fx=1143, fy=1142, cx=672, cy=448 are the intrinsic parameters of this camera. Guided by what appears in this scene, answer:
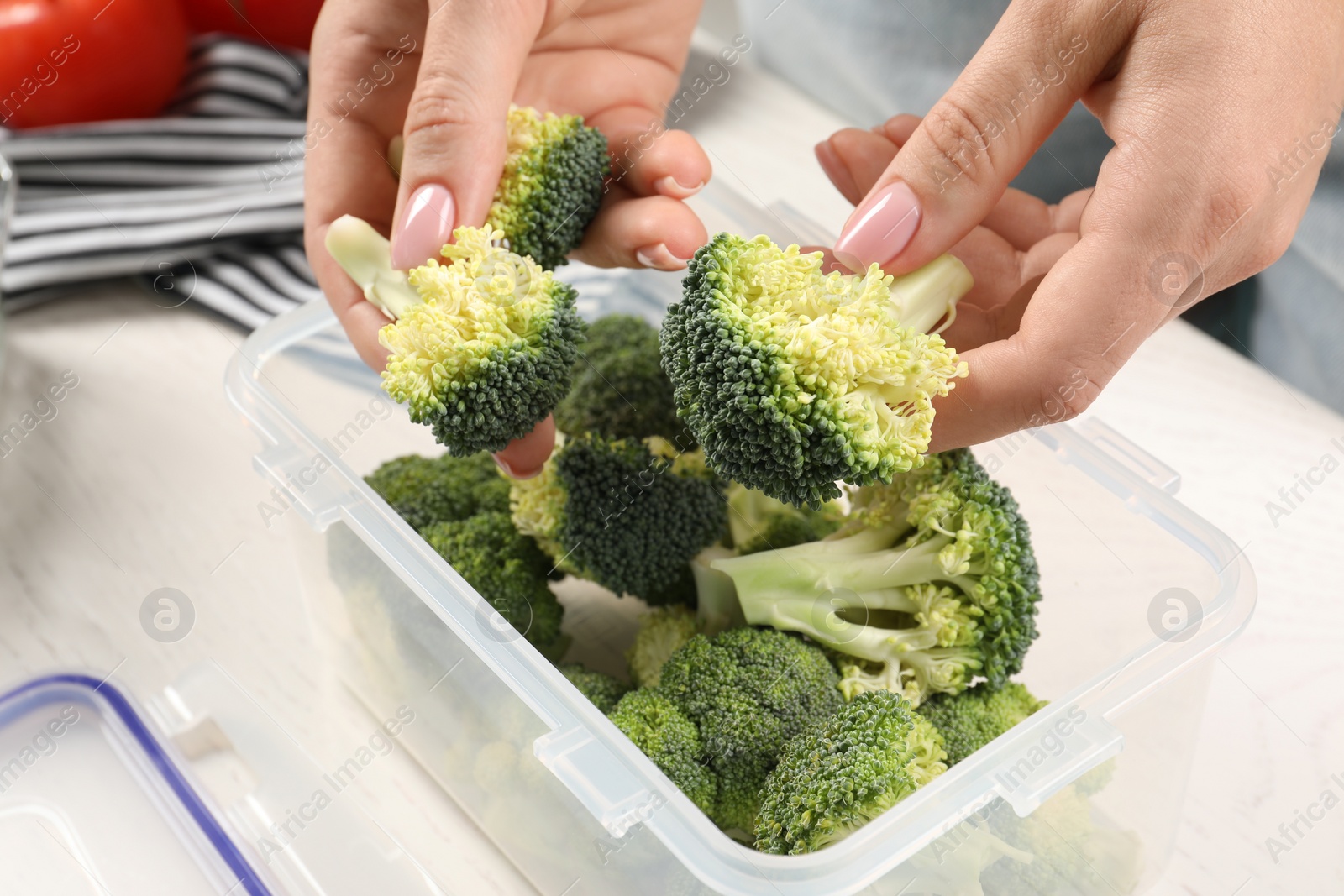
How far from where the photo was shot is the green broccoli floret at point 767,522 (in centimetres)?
111

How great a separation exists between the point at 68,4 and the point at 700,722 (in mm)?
1382

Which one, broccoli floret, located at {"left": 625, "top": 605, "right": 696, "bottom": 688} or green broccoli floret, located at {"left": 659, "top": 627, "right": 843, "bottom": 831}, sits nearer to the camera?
green broccoli floret, located at {"left": 659, "top": 627, "right": 843, "bottom": 831}

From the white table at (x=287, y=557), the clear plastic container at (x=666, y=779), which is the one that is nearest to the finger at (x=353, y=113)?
the clear plastic container at (x=666, y=779)

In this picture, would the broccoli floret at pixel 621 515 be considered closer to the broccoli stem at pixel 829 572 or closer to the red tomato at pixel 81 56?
the broccoli stem at pixel 829 572

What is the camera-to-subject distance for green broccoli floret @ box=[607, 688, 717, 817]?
93cm

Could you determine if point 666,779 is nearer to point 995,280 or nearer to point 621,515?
point 621,515

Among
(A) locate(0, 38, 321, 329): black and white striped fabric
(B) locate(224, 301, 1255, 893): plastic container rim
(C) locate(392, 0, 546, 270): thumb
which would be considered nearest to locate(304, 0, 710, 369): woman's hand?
(C) locate(392, 0, 546, 270): thumb

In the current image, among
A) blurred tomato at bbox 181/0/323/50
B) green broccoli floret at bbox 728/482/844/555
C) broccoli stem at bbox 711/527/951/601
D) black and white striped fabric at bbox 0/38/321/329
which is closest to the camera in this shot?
broccoli stem at bbox 711/527/951/601

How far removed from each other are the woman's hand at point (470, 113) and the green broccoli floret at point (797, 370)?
0.22m

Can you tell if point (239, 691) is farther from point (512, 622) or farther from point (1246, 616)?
point (1246, 616)

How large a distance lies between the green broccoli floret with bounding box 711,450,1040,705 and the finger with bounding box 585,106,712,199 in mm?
340

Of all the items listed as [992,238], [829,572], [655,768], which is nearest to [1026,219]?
[992,238]

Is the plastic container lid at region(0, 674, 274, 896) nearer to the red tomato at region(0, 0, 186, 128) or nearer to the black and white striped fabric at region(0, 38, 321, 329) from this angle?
the black and white striped fabric at region(0, 38, 321, 329)

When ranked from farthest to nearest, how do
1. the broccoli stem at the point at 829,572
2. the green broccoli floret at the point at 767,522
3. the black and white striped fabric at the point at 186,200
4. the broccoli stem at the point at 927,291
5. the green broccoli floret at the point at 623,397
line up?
the black and white striped fabric at the point at 186,200 < the green broccoli floret at the point at 623,397 < the green broccoli floret at the point at 767,522 < the broccoli stem at the point at 829,572 < the broccoli stem at the point at 927,291
